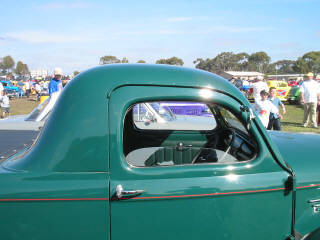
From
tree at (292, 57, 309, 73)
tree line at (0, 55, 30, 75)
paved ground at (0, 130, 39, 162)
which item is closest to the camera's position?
paved ground at (0, 130, 39, 162)

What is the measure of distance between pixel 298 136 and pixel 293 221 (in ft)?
3.70

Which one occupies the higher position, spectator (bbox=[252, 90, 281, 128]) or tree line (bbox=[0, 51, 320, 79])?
tree line (bbox=[0, 51, 320, 79])

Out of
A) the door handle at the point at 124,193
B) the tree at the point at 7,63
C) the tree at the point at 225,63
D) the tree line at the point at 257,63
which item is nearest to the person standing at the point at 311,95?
the door handle at the point at 124,193

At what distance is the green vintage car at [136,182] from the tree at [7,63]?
108994 millimetres

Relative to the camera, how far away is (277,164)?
6.15ft

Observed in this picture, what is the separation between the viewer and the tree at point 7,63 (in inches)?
3827

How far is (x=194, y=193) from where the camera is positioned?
5.65 ft

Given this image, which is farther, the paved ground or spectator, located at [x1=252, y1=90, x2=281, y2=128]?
spectator, located at [x1=252, y1=90, x2=281, y2=128]

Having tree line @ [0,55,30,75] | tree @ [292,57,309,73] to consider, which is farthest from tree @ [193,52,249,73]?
tree line @ [0,55,30,75]

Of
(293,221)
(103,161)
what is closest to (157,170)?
(103,161)

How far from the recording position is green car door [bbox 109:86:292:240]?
5.50 feet

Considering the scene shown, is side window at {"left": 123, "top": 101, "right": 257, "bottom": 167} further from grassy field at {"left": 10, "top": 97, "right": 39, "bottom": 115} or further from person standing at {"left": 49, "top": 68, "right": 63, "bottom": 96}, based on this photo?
grassy field at {"left": 10, "top": 97, "right": 39, "bottom": 115}

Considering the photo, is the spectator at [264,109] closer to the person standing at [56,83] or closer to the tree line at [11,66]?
the person standing at [56,83]

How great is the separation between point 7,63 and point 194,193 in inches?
4428
